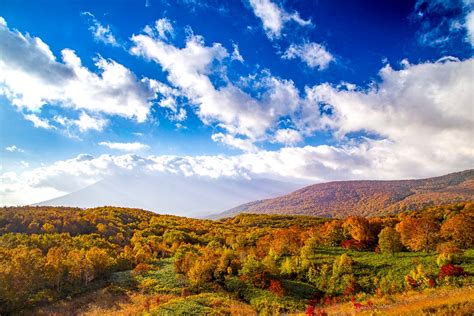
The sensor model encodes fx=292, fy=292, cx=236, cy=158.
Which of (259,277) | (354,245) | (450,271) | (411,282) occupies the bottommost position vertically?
(259,277)

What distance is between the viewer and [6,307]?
3334 cm

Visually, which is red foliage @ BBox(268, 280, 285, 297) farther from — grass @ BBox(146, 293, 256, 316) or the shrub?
the shrub

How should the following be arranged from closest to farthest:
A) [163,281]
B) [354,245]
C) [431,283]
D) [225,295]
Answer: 1. [431,283]
2. [225,295]
3. [163,281]
4. [354,245]

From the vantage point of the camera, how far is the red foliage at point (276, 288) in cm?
3578

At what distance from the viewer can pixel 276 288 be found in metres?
36.6

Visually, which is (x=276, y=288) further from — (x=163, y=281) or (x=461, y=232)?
(x=461, y=232)

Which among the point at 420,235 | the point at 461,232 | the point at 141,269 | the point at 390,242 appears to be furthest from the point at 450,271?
the point at 141,269

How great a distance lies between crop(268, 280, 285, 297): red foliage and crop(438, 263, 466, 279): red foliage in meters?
18.2

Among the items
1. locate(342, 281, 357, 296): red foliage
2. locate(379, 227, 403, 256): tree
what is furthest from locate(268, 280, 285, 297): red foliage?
locate(379, 227, 403, 256): tree

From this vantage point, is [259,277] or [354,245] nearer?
[259,277]

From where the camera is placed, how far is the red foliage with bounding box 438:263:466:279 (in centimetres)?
3347

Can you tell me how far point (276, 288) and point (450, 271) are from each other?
20.2 metres

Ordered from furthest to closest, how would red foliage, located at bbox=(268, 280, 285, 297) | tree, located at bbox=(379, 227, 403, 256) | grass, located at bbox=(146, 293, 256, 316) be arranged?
tree, located at bbox=(379, 227, 403, 256) → red foliage, located at bbox=(268, 280, 285, 297) → grass, located at bbox=(146, 293, 256, 316)

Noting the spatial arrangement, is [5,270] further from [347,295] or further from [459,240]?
[459,240]
